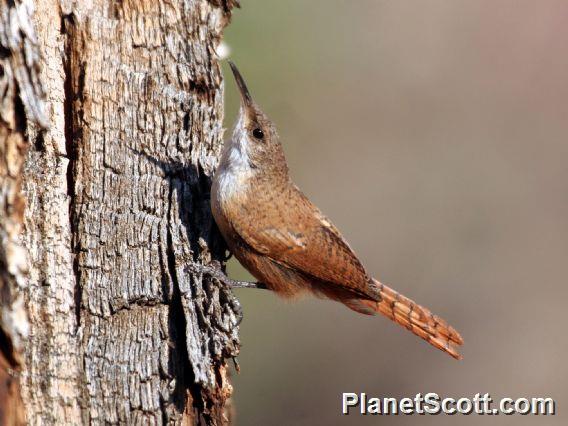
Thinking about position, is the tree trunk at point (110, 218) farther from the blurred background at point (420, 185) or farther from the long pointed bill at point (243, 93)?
the blurred background at point (420, 185)

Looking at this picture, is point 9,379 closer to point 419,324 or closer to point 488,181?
point 419,324

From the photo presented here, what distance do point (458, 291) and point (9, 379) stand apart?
5.36m

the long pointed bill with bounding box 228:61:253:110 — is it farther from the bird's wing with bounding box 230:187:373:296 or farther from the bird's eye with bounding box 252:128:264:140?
the bird's wing with bounding box 230:187:373:296

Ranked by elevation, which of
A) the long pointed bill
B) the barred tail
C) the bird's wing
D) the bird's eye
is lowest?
the barred tail

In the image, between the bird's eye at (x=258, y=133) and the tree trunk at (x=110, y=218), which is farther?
the bird's eye at (x=258, y=133)

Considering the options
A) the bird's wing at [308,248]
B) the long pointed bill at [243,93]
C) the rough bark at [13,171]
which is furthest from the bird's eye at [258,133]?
the rough bark at [13,171]

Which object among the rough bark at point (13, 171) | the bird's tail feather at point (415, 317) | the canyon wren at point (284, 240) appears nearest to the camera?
the rough bark at point (13, 171)

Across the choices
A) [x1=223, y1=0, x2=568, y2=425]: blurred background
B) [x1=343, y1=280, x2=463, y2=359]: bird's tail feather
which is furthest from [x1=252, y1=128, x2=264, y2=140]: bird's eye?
[x1=223, y1=0, x2=568, y2=425]: blurred background

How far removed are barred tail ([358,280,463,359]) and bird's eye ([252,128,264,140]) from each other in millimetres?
1157

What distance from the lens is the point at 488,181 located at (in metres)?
8.12

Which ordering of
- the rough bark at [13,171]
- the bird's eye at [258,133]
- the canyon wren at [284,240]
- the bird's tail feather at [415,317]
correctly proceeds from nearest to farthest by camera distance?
the rough bark at [13,171] → the canyon wren at [284,240] → the bird's eye at [258,133] → the bird's tail feather at [415,317]

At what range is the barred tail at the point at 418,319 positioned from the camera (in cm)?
465

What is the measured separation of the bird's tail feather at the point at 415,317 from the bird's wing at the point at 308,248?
22cm

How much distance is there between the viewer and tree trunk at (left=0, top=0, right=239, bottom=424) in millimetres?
2959
